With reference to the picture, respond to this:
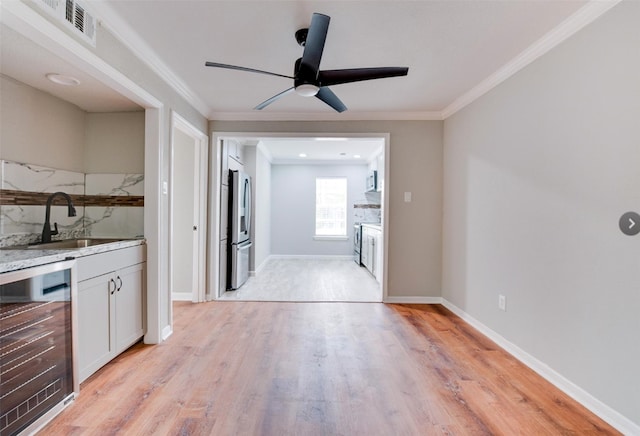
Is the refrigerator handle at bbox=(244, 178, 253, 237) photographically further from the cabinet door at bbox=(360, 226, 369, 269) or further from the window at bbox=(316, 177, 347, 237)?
the window at bbox=(316, 177, 347, 237)

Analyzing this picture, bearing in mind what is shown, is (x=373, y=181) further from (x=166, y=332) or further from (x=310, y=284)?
(x=166, y=332)

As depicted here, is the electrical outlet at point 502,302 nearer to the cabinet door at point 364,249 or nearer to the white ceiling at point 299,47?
the white ceiling at point 299,47

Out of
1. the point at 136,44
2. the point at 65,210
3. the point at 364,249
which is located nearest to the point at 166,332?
the point at 65,210

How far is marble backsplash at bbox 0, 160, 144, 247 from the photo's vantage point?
2.21m

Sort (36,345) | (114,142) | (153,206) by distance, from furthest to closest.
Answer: (114,142), (153,206), (36,345)

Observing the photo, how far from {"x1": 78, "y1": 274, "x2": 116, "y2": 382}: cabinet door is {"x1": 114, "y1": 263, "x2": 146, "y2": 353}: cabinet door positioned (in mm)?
65

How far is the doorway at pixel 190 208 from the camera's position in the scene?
144 inches

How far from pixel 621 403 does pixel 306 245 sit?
19.8ft

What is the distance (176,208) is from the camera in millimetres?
3699

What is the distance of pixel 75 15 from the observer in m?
1.67

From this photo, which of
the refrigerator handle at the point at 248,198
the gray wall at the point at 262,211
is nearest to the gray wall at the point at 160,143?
the refrigerator handle at the point at 248,198

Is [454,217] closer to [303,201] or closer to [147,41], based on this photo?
[147,41]

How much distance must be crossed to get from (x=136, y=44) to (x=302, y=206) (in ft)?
17.3

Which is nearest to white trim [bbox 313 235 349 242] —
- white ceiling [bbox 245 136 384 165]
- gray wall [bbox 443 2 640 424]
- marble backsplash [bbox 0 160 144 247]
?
white ceiling [bbox 245 136 384 165]
